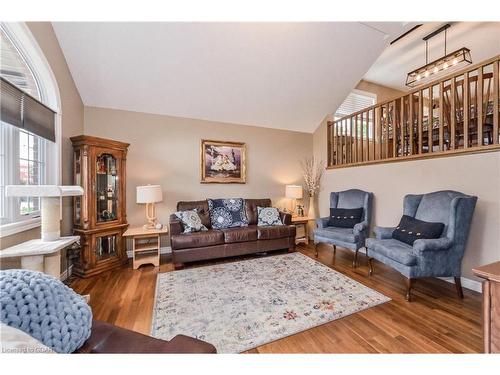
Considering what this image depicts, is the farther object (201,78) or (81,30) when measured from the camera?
(201,78)

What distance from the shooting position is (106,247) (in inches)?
115

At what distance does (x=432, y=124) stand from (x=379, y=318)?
2.59 metres

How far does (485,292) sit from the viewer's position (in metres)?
1.11

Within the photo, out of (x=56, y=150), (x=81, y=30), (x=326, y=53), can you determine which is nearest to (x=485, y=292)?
(x=326, y=53)

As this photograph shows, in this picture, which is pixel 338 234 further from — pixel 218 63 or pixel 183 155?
pixel 218 63

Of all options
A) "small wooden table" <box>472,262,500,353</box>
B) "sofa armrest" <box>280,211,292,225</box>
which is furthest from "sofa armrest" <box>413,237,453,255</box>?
"sofa armrest" <box>280,211,292,225</box>

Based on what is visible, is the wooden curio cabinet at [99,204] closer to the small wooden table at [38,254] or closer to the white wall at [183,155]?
the white wall at [183,155]

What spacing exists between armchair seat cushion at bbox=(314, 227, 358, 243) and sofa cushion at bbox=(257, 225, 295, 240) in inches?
17.0

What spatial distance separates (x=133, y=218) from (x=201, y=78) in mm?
2434

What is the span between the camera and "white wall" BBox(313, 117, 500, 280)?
2191 millimetres

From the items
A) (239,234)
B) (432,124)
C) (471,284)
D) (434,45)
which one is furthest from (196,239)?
(434,45)

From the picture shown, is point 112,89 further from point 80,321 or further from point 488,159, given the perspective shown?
point 488,159

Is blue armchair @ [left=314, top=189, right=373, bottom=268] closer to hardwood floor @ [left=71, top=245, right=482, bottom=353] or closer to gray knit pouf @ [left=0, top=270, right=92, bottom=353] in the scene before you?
hardwood floor @ [left=71, top=245, right=482, bottom=353]
